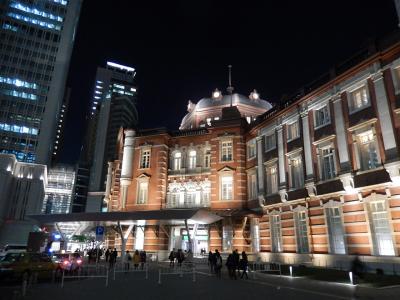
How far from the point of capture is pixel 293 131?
94.5 ft

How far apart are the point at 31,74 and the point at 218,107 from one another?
2499 inches

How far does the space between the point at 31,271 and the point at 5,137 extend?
3007 inches

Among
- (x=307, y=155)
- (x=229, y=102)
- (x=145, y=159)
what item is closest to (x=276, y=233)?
(x=307, y=155)

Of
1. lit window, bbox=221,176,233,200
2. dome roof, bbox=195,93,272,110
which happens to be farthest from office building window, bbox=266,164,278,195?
→ dome roof, bbox=195,93,272,110

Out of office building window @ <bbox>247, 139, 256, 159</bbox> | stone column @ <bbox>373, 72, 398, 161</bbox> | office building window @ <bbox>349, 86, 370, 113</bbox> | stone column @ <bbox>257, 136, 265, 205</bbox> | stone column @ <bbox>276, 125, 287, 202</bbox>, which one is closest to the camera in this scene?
stone column @ <bbox>373, 72, 398, 161</bbox>

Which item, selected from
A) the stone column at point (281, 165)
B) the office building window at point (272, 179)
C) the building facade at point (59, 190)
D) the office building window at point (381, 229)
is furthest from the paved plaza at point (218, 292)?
the building facade at point (59, 190)

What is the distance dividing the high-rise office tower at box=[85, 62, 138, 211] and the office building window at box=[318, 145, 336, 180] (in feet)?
355

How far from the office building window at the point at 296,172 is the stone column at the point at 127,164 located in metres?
19.8

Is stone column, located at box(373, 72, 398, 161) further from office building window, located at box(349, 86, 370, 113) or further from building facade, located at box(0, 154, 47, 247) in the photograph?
building facade, located at box(0, 154, 47, 247)

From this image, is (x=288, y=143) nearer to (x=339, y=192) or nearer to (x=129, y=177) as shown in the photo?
(x=339, y=192)

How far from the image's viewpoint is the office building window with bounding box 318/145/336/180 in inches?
938

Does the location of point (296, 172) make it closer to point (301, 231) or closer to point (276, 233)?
point (301, 231)

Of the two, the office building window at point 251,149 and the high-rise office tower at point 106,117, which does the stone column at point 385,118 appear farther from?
the high-rise office tower at point 106,117

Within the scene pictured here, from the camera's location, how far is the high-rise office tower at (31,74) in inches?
3361
